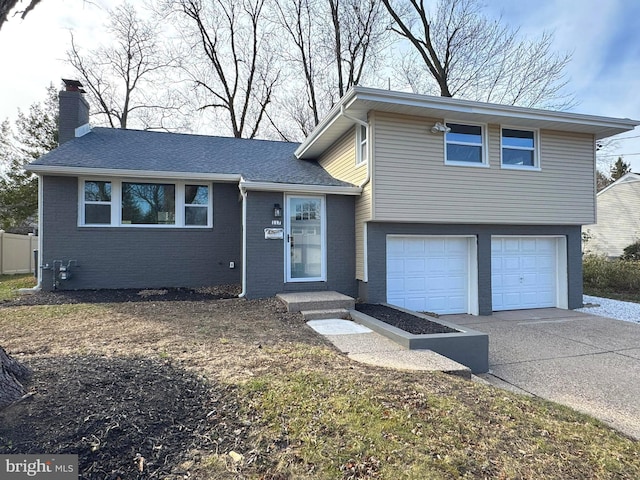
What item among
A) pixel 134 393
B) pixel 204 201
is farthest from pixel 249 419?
pixel 204 201

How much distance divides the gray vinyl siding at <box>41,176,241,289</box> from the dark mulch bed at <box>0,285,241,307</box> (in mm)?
392

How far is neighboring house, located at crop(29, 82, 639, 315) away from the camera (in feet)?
26.0

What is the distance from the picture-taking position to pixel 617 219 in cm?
1995

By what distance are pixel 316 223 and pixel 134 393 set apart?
615 cm

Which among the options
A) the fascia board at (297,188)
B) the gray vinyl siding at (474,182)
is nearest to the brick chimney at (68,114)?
the fascia board at (297,188)

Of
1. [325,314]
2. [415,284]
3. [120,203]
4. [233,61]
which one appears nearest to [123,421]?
[325,314]

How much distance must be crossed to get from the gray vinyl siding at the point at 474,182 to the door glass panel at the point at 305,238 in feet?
5.23

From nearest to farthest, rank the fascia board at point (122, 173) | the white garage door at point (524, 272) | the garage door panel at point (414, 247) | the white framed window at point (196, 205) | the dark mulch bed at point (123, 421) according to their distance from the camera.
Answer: the dark mulch bed at point (123, 421) < the fascia board at point (122, 173) < the garage door panel at point (414, 247) < the white garage door at point (524, 272) < the white framed window at point (196, 205)

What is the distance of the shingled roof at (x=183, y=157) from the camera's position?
8.81 metres

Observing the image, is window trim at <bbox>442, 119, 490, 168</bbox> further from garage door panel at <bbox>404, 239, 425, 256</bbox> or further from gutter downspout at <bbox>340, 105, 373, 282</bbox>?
garage door panel at <bbox>404, 239, 425, 256</bbox>

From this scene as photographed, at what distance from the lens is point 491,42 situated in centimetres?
1770

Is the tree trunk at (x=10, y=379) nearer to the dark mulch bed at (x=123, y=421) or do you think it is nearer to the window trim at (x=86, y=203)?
the dark mulch bed at (x=123, y=421)

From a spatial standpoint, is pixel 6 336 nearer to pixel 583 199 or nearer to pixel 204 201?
pixel 204 201

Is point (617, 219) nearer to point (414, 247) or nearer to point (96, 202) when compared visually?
point (414, 247)
